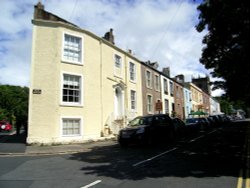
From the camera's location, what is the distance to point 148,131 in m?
14.6

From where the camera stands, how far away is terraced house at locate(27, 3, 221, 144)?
16.8 meters

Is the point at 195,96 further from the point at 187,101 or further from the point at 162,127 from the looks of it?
the point at 162,127

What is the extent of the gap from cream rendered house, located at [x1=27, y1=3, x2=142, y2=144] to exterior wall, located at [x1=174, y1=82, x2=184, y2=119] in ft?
57.4

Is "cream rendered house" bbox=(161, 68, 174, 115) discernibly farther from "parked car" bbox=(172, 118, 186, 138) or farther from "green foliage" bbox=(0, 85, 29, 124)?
"green foliage" bbox=(0, 85, 29, 124)

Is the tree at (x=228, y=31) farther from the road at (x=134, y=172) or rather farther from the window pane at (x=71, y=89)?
the window pane at (x=71, y=89)

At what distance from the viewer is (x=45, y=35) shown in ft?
58.5

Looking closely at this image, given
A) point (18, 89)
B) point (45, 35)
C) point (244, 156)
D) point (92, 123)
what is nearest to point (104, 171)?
point (244, 156)

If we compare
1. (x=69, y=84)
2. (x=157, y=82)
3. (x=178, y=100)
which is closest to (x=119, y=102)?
(x=69, y=84)

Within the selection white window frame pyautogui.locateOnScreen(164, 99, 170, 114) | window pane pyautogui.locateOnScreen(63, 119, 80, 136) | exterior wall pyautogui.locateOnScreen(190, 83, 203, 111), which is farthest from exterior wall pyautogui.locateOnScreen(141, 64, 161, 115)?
exterior wall pyautogui.locateOnScreen(190, 83, 203, 111)

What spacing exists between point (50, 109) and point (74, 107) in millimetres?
1805

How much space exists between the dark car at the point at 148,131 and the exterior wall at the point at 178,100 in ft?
68.2

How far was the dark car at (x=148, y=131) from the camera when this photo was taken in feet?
46.8

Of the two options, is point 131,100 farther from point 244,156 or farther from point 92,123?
point 244,156

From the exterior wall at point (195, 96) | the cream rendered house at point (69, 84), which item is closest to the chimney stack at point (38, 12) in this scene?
the cream rendered house at point (69, 84)
